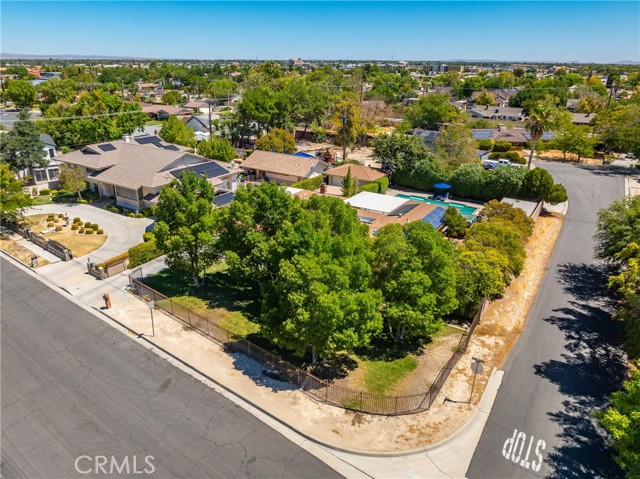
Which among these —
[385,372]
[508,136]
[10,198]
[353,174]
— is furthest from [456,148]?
[10,198]

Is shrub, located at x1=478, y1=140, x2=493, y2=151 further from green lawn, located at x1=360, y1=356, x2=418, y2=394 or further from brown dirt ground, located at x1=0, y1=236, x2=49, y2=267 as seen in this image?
brown dirt ground, located at x1=0, y1=236, x2=49, y2=267

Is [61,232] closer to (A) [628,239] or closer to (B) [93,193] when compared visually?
(B) [93,193]

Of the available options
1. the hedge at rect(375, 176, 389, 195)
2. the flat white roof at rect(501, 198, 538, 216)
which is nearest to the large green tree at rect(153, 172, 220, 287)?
the hedge at rect(375, 176, 389, 195)

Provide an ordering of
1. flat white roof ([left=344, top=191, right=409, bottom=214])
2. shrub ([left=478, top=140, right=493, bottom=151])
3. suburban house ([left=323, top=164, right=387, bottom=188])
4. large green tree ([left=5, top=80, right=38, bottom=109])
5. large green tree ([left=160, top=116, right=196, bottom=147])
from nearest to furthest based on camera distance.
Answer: flat white roof ([left=344, top=191, right=409, bottom=214]) < suburban house ([left=323, top=164, right=387, bottom=188]) < large green tree ([left=160, top=116, right=196, bottom=147]) < shrub ([left=478, top=140, right=493, bottom=151]) < large green tree ([left=5, top=80, right=38, bottom=109])

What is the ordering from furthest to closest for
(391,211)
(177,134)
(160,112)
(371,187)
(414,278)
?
(160,112) < (177,134) < (371,187) < (391,211) < (414,278)

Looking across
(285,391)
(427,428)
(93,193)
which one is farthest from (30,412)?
(93,193)

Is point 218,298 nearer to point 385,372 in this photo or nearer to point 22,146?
point 385,372

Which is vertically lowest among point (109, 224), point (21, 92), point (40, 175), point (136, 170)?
point (109, 224)

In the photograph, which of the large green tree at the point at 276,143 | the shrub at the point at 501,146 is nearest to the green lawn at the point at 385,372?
the large green tree at the point at 276,143
